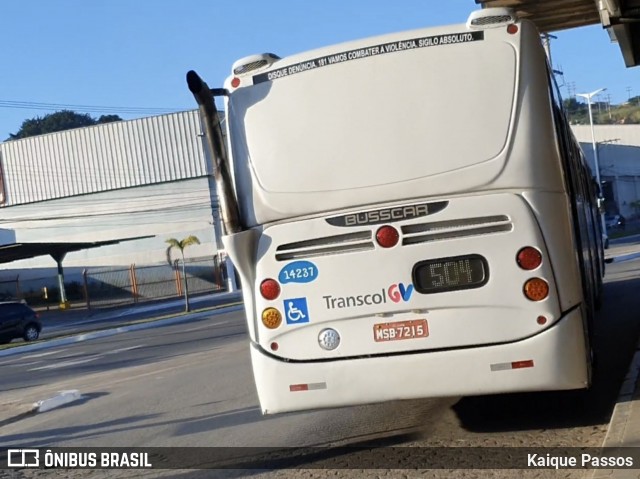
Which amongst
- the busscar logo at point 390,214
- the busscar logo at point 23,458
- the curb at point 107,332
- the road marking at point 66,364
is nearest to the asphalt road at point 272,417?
the busscar logo at point 23,458

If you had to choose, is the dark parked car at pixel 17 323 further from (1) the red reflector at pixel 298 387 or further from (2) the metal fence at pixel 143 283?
(1) the red reflector at pixel 298 387

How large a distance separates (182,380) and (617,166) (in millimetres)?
82458

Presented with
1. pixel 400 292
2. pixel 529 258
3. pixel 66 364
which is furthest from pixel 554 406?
pixel 66 364

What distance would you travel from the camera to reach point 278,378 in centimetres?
742

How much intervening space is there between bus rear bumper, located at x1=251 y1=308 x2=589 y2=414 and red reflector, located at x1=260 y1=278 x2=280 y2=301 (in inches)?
20.9

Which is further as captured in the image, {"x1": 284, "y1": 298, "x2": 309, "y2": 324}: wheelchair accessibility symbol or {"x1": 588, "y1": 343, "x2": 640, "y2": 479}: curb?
{"x1": 284, "y1": 298, "x2": 309, "y2": 324}: wheelchair accessibility symbol

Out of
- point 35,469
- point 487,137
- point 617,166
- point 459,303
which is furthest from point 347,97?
point 617,166

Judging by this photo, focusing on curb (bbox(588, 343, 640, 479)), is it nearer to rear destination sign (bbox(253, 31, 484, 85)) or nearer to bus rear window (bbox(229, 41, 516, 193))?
bus rear window (bbox(229, 41, 516, 193))

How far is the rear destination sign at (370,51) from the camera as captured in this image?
24.0 feet

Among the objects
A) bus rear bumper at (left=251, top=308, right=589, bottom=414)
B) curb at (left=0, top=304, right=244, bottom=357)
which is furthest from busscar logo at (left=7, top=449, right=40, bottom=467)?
curb at (left=0, top=304, right=244, bottom=357)

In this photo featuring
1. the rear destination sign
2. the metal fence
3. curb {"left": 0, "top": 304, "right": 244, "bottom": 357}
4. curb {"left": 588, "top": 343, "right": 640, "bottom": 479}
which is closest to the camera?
curb {"left": 588, "top": 343, "right": 640, "bottom": 479}

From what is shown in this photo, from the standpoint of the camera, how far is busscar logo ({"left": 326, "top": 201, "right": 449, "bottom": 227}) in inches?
281

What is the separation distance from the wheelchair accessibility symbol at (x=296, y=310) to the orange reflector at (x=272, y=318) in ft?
0.26

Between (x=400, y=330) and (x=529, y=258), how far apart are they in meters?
1.13
